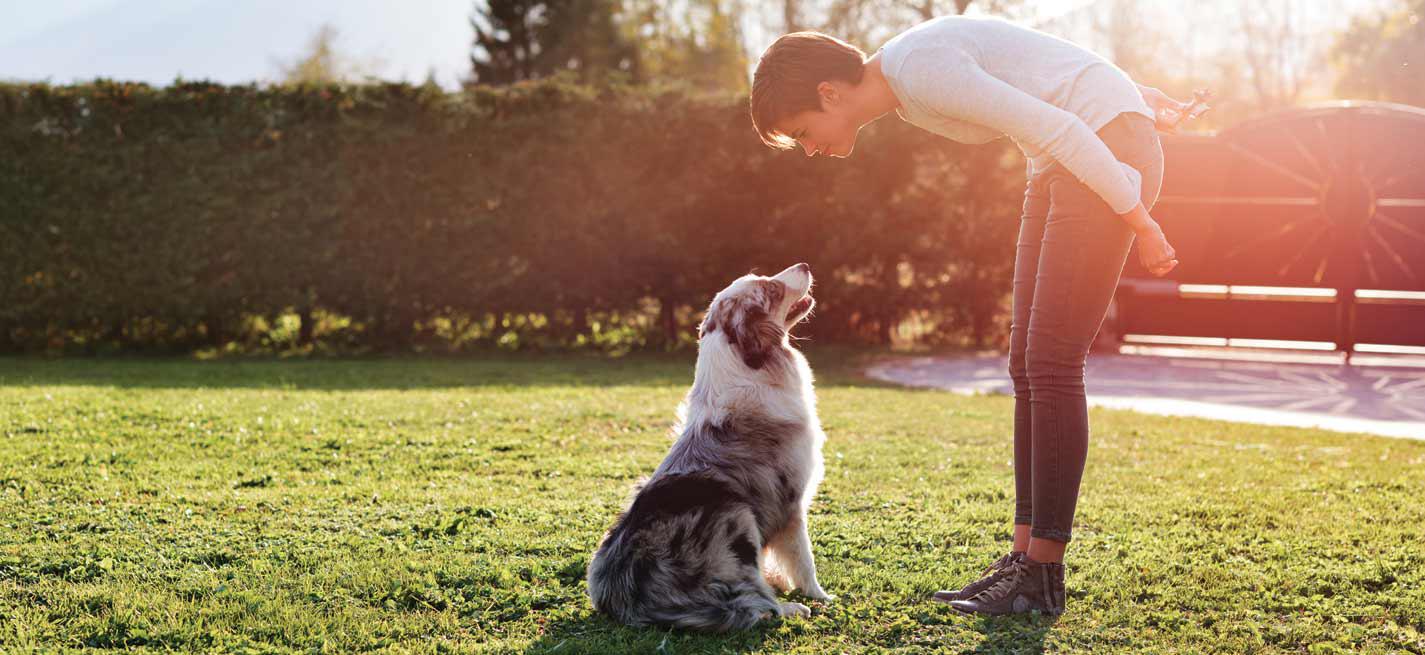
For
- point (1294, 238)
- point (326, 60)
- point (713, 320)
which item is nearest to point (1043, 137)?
point (713, 320)

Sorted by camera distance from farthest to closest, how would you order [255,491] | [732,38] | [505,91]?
[732,38]
[505,91]
[255,491]

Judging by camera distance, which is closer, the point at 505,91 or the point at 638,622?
the point at 638,622

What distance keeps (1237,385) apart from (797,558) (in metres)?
7.22

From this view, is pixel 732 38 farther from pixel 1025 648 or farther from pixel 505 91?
pixel 1025 648

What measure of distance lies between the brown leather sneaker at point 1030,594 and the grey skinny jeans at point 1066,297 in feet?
0.43

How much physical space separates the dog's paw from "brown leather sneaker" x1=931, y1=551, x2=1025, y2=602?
470 millimetres

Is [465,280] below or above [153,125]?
below

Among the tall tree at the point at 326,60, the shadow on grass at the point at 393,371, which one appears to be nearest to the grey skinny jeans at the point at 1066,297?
the shadow on grass at the point at 393,371

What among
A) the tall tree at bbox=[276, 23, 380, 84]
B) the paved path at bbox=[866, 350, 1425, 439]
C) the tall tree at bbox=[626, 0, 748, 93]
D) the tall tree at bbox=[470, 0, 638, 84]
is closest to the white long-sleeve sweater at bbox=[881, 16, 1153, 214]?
the paved path at bbox=[866, 350, 1425, 439]

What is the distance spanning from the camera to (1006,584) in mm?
3744

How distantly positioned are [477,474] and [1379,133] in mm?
9593

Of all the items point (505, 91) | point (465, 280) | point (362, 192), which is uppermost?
point (505, 91)

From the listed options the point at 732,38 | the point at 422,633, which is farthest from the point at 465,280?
the point at 732,38

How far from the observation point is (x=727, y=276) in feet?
40.7
